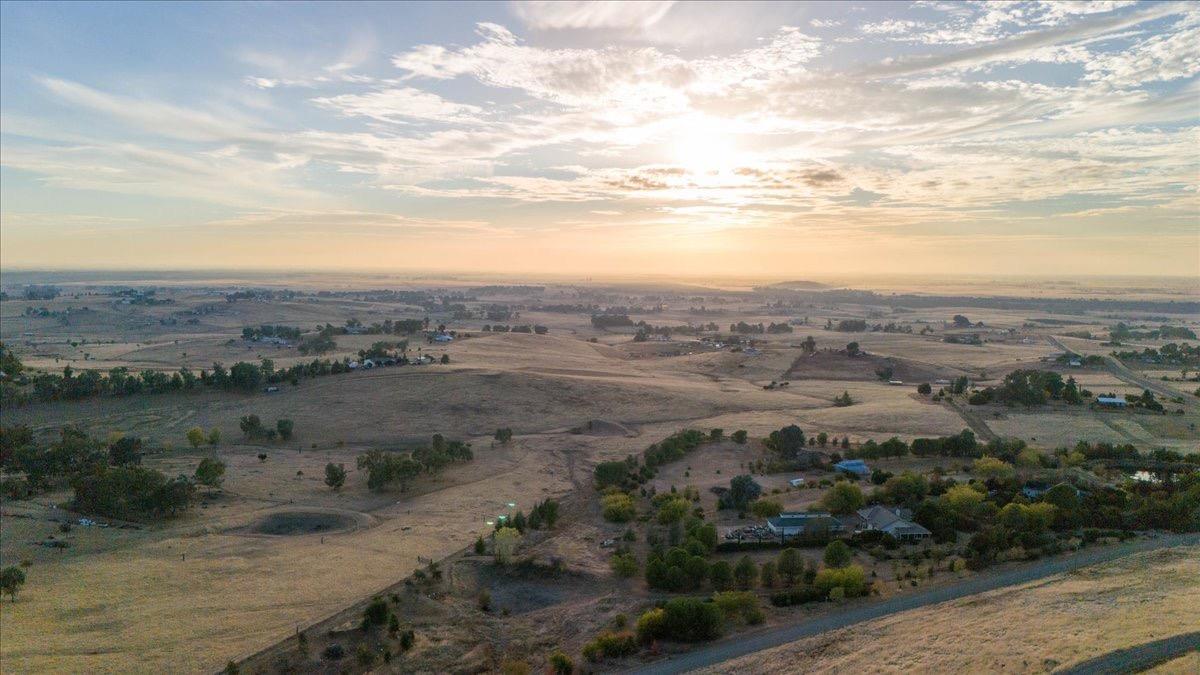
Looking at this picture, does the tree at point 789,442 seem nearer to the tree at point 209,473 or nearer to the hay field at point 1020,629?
the hay field at point 1020,629

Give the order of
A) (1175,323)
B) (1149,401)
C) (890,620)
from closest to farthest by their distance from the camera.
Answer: (890,620) < (1149,401) < (1175,323)

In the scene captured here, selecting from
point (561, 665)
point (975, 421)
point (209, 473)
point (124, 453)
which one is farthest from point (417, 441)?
point (975, 421)

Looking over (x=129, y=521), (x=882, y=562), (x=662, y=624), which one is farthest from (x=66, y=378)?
(x=882, y=562)

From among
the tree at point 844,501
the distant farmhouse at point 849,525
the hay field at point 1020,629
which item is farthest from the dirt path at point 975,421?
the hay field at point 1020,629

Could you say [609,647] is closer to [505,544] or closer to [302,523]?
[505,544]

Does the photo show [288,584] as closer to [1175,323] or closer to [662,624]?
[662,624]

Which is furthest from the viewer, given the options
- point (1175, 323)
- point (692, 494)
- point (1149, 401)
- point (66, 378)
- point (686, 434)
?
point (1175, 323)

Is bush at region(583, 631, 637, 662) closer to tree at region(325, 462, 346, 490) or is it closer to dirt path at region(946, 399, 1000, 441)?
tree at region(325, 462, 346, 490)
